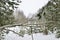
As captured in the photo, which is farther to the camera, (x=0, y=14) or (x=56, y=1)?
(x=56, y=1)

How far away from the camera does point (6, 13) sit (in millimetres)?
14867

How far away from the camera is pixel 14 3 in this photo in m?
15.0

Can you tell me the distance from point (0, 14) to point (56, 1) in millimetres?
9097

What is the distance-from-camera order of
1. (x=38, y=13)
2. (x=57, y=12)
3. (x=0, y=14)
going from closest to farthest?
(x=0, y=14) → (x=57, y=12) → (x=38, y=13)

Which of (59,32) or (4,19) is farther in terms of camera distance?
(59,32)

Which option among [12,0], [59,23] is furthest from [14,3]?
[59,23]

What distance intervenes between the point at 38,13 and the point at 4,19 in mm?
12066

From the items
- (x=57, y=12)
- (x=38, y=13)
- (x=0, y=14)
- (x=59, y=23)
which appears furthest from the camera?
(x=38, y=13)

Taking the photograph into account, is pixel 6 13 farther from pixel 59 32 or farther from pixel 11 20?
pixel 59 32

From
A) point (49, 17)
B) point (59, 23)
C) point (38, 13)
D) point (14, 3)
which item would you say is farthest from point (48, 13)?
point (14, 3)

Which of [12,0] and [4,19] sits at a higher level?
[12,0]

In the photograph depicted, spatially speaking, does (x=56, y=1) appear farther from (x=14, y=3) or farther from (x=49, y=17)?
(x=14, y=3)

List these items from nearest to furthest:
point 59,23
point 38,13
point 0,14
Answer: point 0,14 → point 59,23 → point 38,13

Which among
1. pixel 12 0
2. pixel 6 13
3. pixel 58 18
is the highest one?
pixel 12 0
